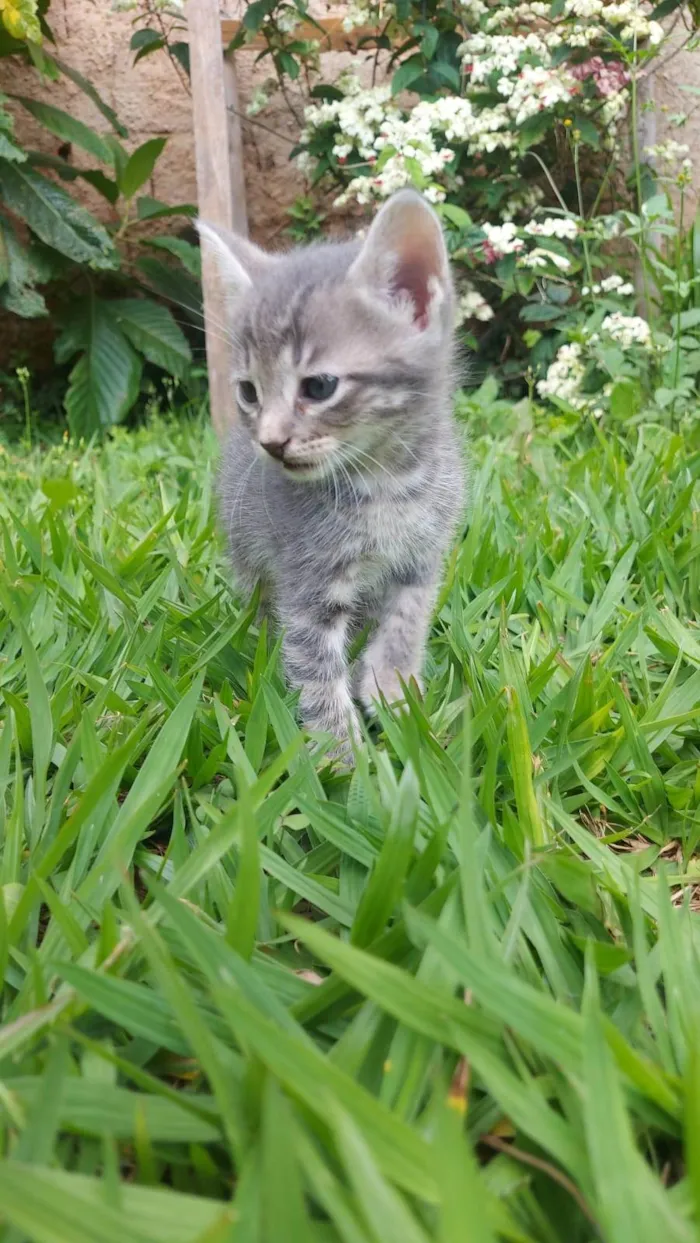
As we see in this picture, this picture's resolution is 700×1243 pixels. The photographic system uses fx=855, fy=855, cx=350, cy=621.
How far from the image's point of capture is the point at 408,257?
1350 mm

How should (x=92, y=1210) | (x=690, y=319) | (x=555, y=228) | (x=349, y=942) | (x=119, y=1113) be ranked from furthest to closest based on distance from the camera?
(x=555, y=228) → (x=690, y=319) → (x=349, y=942) → (x=119, y=1113) → (x=92, y=1210)

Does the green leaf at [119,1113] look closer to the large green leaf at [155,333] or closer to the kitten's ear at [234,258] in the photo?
the kitten's ear at [234,258]

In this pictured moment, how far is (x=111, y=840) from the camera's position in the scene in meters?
0.94

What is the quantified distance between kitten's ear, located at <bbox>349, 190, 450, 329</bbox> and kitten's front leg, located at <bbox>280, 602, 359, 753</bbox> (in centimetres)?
52

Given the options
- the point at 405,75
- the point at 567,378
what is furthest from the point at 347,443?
the point at 405,75

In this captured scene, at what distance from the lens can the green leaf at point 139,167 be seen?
404 cm

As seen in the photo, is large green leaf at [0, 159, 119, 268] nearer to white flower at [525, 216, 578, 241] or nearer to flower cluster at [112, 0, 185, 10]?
flower cluster at [112, 0, 185, 10]

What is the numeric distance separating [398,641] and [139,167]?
355cm

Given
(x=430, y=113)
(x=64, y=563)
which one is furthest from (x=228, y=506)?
(x=430, y=113)

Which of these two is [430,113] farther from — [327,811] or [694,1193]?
[694,1193]

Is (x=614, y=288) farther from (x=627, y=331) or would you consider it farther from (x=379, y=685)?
(x=379, y=685)

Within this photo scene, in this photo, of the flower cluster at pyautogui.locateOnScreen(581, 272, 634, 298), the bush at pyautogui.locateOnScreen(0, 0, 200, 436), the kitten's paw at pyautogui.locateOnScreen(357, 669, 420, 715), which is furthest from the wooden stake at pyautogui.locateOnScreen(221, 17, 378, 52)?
the kitten's paw at pyautogui.locateOnScreen(357, 669, 420, 715)

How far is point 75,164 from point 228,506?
3674 mm

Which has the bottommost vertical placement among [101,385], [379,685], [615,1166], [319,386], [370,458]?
[101,385]
